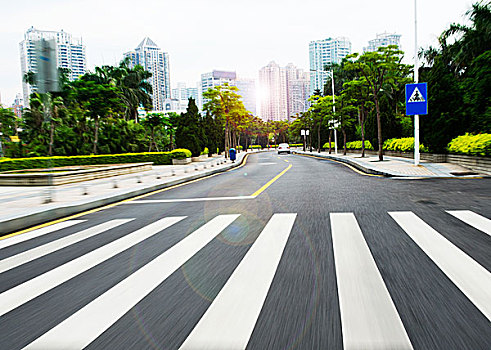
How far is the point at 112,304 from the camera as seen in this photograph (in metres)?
3.16

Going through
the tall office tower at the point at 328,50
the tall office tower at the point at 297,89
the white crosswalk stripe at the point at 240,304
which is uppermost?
the tall office tower at the point at 328,50

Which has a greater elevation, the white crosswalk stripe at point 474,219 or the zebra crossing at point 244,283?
the white crosswalk stripe at point 474,219

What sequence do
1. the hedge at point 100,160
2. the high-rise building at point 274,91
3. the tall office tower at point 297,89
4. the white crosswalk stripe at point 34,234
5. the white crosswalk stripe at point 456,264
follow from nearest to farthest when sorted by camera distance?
the white crosswalk stripe at point 456,264, the white crosswalk stripe at point 34,234, the hedge at point 100,160, the tall office tower at point 297,89, the high-rise building at point 274,91

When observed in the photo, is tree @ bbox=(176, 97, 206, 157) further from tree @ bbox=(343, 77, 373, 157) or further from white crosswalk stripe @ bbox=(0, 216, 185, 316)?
white crosswalk stripe @ bbox=(0, 216, 185, 316)

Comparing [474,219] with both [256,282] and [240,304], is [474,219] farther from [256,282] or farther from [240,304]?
[240,304]

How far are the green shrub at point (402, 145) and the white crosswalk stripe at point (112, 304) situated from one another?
791 inches

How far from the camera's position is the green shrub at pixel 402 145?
23.9m

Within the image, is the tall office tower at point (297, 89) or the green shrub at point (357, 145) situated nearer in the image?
the green shrub at point (357, 145)

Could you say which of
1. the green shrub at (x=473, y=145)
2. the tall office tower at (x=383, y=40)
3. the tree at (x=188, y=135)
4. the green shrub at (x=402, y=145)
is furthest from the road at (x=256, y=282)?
the tall office tower at (x=383, y=40)

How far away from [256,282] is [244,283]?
0.11 meters

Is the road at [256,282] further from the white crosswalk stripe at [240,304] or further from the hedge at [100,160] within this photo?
the hedge at [100,160]

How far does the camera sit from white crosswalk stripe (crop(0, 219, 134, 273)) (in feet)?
15.1

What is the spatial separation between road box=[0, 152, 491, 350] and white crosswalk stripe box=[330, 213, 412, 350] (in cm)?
1

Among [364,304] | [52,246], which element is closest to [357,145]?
[52,246]
